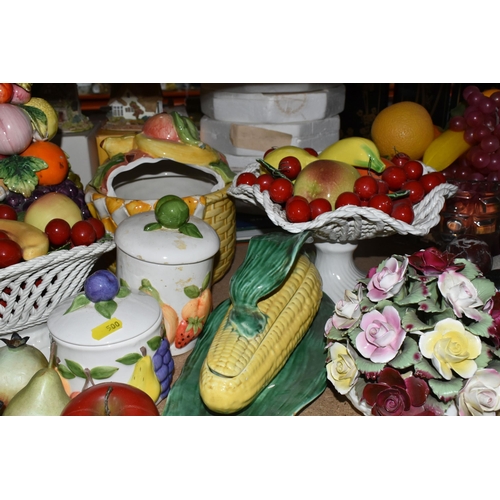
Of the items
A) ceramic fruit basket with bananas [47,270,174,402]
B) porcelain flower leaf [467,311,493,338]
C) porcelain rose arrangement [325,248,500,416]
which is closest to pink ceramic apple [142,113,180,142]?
ceramic fruit basket with bananas [47,270,174,402]

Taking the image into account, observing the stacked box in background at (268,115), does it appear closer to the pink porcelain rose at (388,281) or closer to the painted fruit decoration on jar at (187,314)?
the painted fruit decoration on jar at (187,314)

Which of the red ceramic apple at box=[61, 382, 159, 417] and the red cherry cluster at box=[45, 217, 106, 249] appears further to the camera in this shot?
the red cherry cluster at box=[45, 217, 106, 249]

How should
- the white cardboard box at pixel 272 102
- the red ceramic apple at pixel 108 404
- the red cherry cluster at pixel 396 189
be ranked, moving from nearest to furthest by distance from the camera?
the red ceramic apple at pixel 108 404 → the red cherry cluster at pixel 396 189 → the white cardboard box at pixel 272 102

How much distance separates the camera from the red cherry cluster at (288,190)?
0.86 meters

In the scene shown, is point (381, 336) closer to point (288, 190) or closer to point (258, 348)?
point (258, 348)

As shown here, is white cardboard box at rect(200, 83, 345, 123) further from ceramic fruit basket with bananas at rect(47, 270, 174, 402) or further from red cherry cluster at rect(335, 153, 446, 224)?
ceramic fruit basket with bananas at rect(47, 270, 174, 402)

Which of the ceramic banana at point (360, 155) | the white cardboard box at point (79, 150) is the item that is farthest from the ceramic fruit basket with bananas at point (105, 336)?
the white cardboard box at point (79, 150)

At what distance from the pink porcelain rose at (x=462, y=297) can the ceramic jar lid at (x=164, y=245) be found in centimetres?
33

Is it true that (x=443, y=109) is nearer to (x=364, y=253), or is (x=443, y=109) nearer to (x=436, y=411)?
(x=364, y=253)

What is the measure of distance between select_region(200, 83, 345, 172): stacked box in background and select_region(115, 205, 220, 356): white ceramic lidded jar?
422 millimetres

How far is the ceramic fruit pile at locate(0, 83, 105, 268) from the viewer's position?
0.83 metres

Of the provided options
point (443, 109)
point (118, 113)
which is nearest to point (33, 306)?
point (118, 113)

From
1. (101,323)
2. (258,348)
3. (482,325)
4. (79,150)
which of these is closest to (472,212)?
(482,325)

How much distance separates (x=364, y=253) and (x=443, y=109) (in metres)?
0.46
